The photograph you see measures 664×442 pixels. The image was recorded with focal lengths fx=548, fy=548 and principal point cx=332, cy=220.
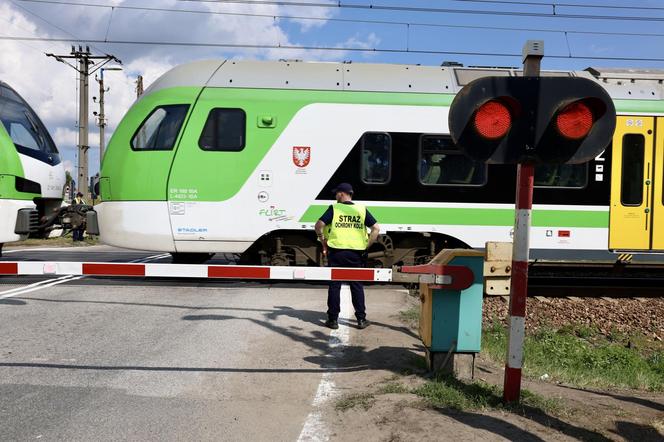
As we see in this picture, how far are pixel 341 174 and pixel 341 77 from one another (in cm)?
169

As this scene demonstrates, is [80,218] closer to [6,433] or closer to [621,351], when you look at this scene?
[6,433]

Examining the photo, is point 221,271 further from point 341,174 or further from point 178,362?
point 341,174

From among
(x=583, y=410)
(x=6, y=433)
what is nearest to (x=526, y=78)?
(x=583, y=410)

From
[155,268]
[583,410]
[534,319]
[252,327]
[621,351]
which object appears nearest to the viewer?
[583,410]

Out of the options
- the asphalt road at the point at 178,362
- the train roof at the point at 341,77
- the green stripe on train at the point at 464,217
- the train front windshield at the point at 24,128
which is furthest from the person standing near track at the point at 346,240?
the train front windshield at the point at 24,128

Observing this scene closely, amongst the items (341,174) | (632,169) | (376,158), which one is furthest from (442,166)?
(632,169)

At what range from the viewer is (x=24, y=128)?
1080 cm

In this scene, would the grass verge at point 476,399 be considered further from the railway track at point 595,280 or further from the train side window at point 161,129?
the train side window at point 161,129

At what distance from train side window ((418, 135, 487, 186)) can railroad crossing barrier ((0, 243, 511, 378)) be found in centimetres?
475

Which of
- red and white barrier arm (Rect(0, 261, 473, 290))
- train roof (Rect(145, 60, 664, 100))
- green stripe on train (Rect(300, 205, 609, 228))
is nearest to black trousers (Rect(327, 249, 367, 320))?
red and white barrier arm (Rect(0, 261, 473, 290))

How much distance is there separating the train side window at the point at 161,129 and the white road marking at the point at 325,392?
14.2 feet

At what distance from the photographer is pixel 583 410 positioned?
151 inches

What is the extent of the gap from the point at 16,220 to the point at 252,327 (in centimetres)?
598

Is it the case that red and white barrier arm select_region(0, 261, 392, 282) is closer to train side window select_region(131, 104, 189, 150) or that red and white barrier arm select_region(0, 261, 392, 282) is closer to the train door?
train side window select_region(131, 104, 189, 150)
